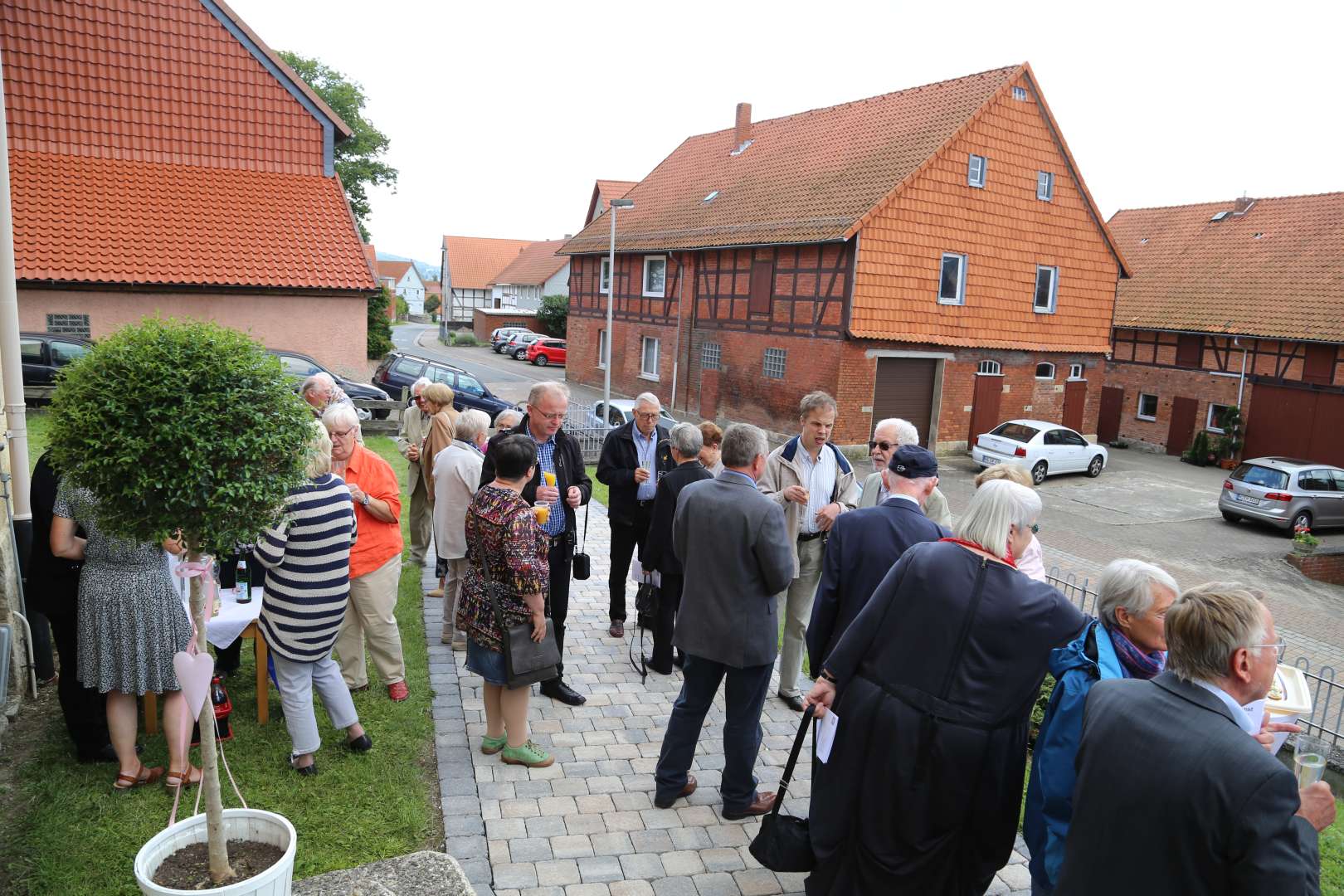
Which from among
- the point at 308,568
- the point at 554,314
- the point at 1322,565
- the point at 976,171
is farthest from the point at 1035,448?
the point at 554,314

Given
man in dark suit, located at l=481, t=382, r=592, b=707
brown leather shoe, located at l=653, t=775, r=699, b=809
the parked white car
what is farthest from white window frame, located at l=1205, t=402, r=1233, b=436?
brown leather shoe, located at l=653, t=775, r=699, b=809

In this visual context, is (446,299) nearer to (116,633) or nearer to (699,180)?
(699,180)

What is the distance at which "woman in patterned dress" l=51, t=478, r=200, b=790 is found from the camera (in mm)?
4172

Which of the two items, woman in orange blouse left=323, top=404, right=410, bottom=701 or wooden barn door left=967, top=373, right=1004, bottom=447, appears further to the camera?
wooden barn door left=967, top=373, right=1004, bottom=447

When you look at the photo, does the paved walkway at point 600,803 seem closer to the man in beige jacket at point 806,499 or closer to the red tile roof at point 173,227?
the man in beige jacket at point 806,499

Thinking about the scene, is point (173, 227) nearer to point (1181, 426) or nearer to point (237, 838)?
point (237, 838)

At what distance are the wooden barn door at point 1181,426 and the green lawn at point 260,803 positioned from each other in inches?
1116

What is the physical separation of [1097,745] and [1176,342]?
98.6 ft

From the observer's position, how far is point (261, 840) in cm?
347

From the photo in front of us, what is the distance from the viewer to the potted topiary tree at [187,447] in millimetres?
3078

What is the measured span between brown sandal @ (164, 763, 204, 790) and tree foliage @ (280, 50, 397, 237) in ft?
113

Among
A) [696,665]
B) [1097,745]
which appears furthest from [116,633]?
[1097,745]

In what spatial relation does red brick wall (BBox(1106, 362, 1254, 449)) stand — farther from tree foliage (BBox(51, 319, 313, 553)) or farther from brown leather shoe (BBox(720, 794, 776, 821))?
tree foliage (BBox(51, 319, 313, 553))

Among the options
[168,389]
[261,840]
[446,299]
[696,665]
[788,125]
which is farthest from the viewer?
[446,299]
